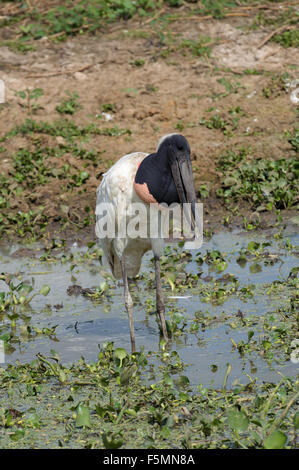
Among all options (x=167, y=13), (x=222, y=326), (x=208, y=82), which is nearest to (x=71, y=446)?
(x=222, y=326)

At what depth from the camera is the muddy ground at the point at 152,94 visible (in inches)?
320

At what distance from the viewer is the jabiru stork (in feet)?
16.2

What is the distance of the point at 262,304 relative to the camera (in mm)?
5621

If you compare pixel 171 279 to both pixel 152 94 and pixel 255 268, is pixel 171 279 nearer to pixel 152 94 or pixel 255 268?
pixel 255 268

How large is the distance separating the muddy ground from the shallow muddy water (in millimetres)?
758

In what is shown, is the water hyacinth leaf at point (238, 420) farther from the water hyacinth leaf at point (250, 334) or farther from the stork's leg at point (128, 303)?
the stork's leg at point (128, 303)

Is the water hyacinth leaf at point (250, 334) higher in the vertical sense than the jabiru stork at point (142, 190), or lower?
lower

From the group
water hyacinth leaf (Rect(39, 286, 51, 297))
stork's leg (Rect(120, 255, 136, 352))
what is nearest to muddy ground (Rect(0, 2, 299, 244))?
water hyacinth leaf (Rect(39, 286, 51, 297))

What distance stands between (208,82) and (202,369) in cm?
503

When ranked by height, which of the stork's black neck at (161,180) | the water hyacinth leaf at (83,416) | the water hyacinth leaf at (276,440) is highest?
the stork's black neck at (161,180)

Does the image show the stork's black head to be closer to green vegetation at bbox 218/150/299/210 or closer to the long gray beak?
the long gray beak

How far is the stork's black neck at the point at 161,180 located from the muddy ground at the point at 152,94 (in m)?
2.57

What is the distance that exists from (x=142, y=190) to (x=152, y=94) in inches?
167

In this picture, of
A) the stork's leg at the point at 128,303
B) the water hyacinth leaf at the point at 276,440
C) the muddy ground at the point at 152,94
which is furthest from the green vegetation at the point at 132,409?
the muddy ground at the point at 152,94
